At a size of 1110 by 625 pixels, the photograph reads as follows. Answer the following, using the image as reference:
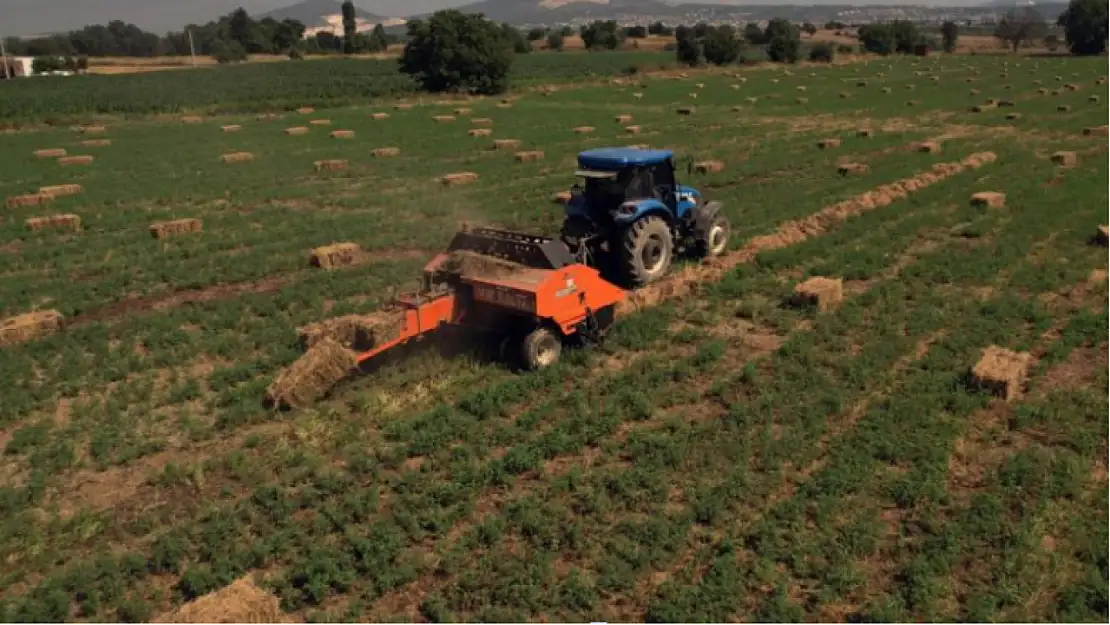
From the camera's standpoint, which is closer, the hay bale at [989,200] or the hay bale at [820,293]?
the hay bale at [820,293]

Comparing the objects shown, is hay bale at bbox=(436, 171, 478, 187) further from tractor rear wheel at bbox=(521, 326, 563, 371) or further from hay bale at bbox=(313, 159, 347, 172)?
tractor rear wheel at bbox=(521, 326, 563, 371)

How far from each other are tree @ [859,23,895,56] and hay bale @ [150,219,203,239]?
84479 millimetres

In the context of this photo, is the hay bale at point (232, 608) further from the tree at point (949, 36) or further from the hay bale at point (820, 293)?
the tree at point (949, 36)

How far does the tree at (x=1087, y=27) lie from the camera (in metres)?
77.5

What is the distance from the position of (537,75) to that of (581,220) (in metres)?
51.7

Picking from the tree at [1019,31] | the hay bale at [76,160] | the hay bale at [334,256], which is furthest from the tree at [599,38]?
the hay bale at [334,256]

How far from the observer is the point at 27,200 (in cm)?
1936

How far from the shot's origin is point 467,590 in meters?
5.73

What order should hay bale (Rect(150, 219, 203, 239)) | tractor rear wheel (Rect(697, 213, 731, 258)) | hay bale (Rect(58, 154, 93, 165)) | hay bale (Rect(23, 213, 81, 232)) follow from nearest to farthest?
tractor rear wheel (Rect(697, 213, 731, 258)) < hay bale (Rect(150, 219, 203, 239)) < hay bale (Rect(23, 213, 81, 232)) < hay bale (Rect(58, 154, 93, 165))

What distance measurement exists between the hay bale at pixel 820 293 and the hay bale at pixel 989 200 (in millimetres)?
6924

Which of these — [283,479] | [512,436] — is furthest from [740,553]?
[283,479]

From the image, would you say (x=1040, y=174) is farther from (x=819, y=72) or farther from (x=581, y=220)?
(x=819, y=72)

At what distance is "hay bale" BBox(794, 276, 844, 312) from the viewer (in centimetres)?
1112

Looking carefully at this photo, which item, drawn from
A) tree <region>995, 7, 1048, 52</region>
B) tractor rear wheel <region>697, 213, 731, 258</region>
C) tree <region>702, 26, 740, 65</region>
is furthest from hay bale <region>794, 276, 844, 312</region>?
tree <region>995, 7, 1048, 52</region>
